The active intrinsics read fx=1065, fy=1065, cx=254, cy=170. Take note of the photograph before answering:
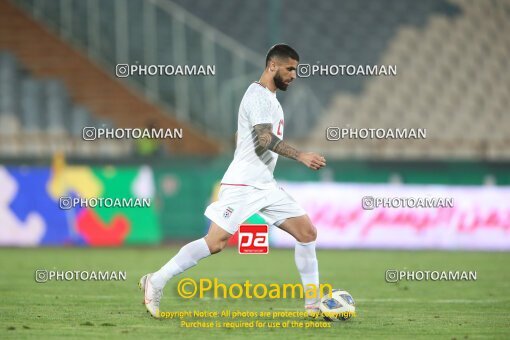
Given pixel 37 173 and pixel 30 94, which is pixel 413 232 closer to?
pixel 37 173

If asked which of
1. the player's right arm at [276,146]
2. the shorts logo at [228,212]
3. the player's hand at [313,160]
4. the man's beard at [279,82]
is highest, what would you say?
the man's beard at [279,82]

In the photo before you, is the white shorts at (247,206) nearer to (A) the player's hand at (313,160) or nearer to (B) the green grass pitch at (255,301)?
(A) the player's hand at (313,160)

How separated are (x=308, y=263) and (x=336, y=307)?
44 cm

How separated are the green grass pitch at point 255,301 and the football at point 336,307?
0.09m

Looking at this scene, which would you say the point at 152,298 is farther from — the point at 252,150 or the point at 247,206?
the point at 252,150

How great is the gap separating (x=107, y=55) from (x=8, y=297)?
1277 cm

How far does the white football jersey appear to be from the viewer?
28.5 feet

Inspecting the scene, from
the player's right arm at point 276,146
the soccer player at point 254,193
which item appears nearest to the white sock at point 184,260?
the soccer player at point 254,193

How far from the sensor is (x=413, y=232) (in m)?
18.8

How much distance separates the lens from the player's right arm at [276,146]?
27.3 ft

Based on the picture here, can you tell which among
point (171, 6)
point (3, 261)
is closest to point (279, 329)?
point (3, 261)

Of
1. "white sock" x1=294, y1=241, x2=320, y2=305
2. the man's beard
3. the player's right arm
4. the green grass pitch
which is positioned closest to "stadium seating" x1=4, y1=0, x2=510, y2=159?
the green grass pitch

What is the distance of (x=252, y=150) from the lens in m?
8.83

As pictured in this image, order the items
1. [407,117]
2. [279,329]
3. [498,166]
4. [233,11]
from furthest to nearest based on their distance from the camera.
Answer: [233,11] → [407,117] → [498,166] → [279,329]
